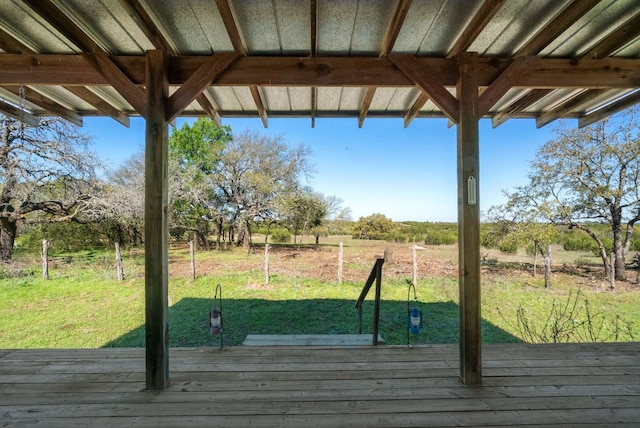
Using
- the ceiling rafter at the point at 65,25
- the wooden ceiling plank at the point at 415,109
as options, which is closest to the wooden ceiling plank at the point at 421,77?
the wooden ceiling plank at the point at 415,109

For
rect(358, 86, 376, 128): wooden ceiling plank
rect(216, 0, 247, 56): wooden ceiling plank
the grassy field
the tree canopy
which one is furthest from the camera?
the tree canopy

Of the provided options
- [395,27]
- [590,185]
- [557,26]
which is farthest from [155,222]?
[590,185]

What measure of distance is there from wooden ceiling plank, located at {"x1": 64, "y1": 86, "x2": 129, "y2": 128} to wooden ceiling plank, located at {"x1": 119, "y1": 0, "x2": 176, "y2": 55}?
3.55 ft

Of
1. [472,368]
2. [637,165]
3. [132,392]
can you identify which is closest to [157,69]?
[132,392]

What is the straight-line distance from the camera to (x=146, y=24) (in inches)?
61.8

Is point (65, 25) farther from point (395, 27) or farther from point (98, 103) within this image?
point (395, 27)

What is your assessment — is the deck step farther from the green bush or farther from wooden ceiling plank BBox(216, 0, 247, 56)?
the green bush

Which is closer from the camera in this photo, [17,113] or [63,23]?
[63,23]

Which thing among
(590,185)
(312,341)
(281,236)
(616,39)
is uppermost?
(616,39)

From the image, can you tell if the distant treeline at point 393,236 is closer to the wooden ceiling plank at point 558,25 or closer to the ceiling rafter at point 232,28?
the wooden ceiling plank at point 558,25

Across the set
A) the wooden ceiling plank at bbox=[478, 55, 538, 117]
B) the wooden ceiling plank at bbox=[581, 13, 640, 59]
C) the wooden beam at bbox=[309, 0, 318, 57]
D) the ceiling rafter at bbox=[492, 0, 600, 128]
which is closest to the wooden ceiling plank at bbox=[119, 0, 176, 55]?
the wooden beam at bbox=[309, 0, 318, 57]

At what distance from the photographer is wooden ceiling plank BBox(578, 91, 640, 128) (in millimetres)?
2297

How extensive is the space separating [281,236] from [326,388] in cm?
1027

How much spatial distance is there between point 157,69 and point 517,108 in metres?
2.93
